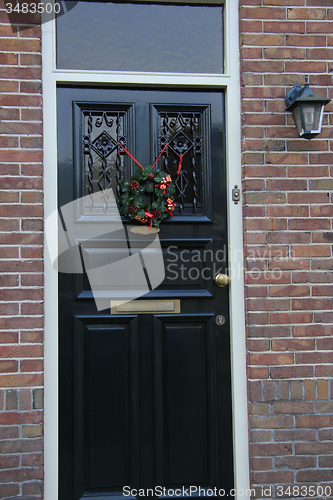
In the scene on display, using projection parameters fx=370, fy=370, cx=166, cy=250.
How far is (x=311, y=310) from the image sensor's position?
2.22 meters

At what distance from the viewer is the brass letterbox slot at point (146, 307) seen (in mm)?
2256

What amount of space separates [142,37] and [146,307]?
169 centimetres

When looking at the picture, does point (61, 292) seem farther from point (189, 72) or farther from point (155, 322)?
point (189, 72)

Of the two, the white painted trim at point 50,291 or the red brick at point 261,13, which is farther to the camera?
the red brick at point 261,13

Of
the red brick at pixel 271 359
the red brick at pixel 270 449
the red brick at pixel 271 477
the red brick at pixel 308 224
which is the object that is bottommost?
the red brick at pixel 271 477

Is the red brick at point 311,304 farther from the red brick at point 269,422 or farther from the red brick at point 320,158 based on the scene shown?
the red brick at point 320,158

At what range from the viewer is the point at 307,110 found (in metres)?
2.10

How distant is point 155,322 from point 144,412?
0.54 meters

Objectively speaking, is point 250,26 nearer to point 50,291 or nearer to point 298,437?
point 50,291

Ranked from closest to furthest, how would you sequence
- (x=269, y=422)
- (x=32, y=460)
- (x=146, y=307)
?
(x=32, y=460) → (x=269, y=422) → (x=146, y=307)

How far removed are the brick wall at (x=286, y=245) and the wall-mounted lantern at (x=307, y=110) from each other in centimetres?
10

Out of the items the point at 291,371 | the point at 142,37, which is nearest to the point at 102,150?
the point at 142,37

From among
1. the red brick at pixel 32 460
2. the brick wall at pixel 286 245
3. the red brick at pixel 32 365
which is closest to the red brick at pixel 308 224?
the brick wall at pixel 286 245

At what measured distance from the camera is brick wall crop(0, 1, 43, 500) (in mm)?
2051
